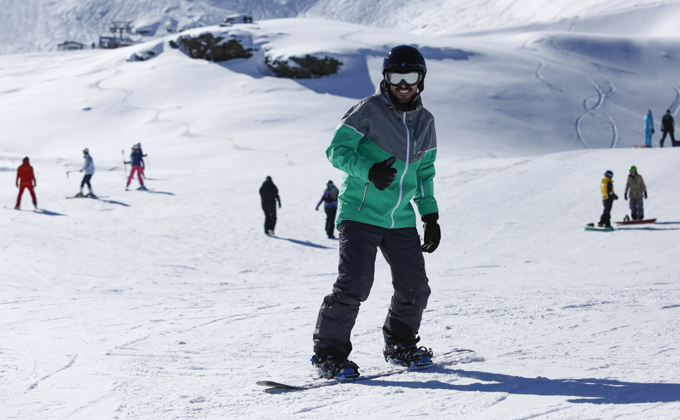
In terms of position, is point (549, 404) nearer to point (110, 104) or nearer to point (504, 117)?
point (504, 117)

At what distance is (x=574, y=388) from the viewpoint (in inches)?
108

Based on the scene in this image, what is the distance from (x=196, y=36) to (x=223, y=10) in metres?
144

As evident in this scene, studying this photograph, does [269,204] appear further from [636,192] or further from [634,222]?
[636,192]

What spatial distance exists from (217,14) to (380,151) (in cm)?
17883

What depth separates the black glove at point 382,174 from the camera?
9.57ft

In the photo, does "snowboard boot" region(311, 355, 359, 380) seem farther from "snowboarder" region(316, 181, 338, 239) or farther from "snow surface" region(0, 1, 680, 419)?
"snowboarder" region(316, 181, 338, 239)

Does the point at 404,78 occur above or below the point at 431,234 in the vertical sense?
above

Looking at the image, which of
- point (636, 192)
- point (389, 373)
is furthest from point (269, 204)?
point (389, 373)

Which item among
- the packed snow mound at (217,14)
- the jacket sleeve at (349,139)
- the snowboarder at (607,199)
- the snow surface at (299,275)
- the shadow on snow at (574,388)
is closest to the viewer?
the shadow on snow at (574,388)

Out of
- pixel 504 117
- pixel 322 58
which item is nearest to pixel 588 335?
pixel 504 117

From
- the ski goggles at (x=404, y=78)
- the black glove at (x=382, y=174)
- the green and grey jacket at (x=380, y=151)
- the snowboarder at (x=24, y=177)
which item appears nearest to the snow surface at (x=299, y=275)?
the snowboarder at (x=24, y=177)

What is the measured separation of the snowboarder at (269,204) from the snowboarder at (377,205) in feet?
30.3

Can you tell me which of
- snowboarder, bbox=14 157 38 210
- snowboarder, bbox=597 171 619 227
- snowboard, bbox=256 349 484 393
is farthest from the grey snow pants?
snowboarder, bbox=14 157 38 210

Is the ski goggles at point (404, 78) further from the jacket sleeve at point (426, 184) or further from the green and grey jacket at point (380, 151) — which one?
the jacket sleeve at point (426, 184)
